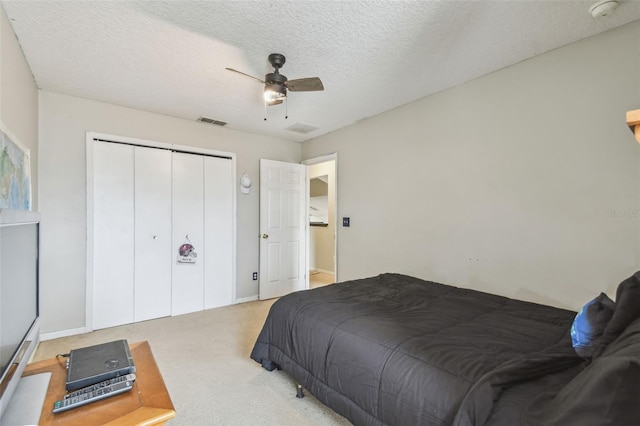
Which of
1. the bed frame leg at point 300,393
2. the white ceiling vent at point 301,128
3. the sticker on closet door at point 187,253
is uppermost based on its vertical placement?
the white ceiling vent at point 301,128

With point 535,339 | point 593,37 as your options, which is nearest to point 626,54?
point 593,37

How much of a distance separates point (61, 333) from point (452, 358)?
12.2ft

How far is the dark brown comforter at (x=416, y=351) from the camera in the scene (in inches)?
43.2

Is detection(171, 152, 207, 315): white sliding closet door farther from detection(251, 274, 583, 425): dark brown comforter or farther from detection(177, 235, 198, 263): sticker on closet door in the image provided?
detection(251, 274, 583, 425): dark brown comforter

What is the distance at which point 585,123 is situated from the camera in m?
2.09

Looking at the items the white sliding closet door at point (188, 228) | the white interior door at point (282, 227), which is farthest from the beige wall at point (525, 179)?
the white sliding closet door at point (188, 228)

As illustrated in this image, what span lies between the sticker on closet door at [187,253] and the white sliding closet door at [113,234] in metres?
0.51

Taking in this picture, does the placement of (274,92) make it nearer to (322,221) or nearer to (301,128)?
(301,128)

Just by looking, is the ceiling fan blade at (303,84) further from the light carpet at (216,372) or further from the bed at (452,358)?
the light carpet at (216,372)

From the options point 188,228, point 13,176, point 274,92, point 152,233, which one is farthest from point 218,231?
point 274,92

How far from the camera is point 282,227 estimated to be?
4.56 metres

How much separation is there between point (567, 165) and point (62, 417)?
3.05 meters

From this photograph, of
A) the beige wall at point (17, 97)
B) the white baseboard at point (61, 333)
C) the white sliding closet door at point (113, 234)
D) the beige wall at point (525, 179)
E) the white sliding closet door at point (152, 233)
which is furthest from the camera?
the white sliding closet door at point (152, 233)

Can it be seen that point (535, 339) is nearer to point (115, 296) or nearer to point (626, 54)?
point (626, 54)
